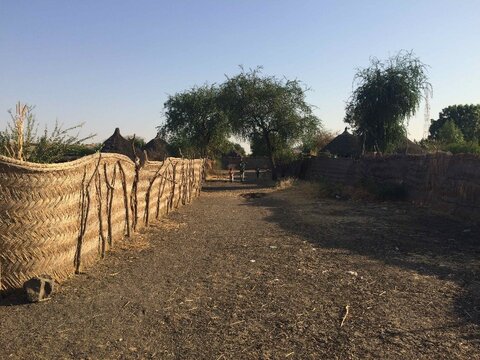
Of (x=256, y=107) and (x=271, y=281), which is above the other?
(x=256, y=107)

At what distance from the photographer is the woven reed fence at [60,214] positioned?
4918mm

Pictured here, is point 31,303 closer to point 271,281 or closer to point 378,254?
point 271,281

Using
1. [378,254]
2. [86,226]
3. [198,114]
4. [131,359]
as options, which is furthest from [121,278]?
[198,114]

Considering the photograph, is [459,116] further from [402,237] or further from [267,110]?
[402,237]

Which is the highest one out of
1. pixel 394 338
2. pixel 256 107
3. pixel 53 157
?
pixel 256 107

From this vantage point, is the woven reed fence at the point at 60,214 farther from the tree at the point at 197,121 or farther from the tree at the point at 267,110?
the tree at the point at 197,121

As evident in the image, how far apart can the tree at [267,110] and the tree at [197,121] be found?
7750 mm

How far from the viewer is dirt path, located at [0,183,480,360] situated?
12.8 ft

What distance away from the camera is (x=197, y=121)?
40.1 metres

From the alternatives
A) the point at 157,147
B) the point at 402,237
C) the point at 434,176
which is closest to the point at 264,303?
the point at 402,237

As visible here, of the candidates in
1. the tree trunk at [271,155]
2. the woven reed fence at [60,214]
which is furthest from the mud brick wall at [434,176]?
the tree trunk at [271,155]

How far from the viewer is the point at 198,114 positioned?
39969 mm

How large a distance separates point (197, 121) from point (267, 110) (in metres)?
11.1

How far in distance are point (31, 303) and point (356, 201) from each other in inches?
544
